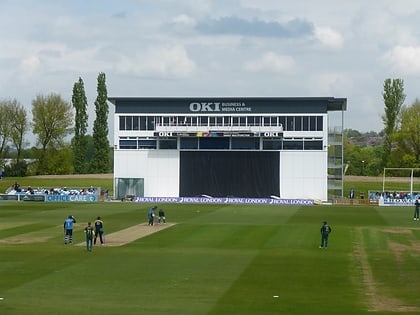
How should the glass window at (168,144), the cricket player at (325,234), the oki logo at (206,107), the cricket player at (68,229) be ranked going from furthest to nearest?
1. the glass window at (168,144)
2. the oki logo at (206,107)
3. the cricket player at (68,229)
4. the cricket player at (325,234)

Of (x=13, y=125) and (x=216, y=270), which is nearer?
(x=216, y=270)

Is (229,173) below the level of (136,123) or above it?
below

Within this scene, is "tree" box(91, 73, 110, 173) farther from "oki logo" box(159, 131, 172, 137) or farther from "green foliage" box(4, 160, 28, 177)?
"oki logo" box(159, 131, 172, 137)

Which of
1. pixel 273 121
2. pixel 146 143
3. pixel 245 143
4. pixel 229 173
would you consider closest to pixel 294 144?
pixel 273 121

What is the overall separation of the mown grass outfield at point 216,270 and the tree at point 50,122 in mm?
86905

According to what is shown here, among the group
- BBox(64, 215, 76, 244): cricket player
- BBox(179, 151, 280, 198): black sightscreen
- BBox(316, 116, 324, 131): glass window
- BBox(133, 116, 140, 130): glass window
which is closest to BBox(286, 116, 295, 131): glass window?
BBox(316, 116, 324, 131): glass window

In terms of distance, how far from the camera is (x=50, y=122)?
502 feet

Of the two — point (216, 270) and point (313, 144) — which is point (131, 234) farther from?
point (313, 144)

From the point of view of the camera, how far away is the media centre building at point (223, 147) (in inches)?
4311

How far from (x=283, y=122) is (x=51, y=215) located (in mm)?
42535

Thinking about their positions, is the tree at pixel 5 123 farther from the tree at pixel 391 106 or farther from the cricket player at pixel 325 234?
the cricket player at pixel 325 234

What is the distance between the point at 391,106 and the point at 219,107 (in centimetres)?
4713

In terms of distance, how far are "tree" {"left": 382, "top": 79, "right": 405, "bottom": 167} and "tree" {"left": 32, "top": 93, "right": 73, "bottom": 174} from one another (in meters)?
55.9

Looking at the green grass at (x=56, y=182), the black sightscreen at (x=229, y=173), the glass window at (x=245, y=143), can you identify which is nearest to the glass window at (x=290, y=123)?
the black sightscreen at (x=229, y=173)
